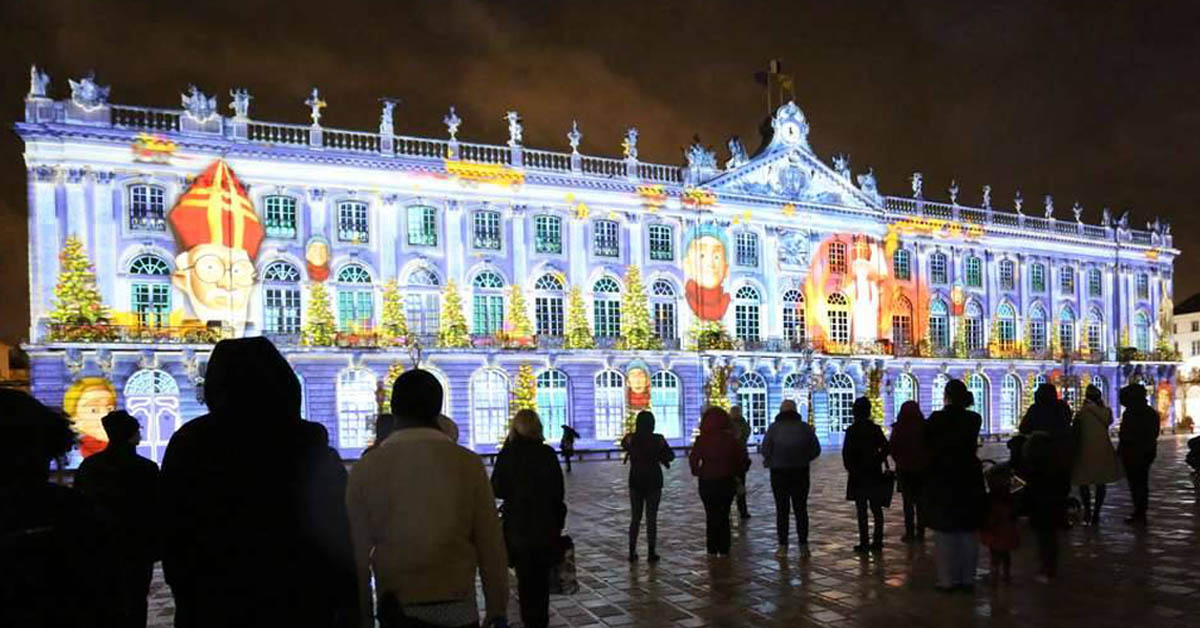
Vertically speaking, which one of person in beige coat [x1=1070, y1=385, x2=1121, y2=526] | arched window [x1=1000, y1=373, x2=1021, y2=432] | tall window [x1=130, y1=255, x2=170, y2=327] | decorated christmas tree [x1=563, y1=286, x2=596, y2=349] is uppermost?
tall window [x1=130, y1=255, x2=170, y2=327]

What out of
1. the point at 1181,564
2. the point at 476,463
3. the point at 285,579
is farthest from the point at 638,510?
the point at 285,579

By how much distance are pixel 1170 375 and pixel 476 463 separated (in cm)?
6083

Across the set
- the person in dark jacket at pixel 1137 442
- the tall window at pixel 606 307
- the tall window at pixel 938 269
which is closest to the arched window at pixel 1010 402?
the tall window at pixel 938 269

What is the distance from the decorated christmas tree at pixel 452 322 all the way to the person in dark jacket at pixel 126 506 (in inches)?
1091

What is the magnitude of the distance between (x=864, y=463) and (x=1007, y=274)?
4272 centimetres

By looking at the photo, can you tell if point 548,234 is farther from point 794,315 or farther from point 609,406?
point 794,315

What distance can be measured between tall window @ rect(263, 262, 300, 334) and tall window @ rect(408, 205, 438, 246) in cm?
466

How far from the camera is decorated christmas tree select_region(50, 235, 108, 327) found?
29.0 meters

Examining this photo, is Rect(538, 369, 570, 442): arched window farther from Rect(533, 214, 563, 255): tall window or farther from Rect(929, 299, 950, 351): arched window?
Rect(929, 299, 950, 351): arched window

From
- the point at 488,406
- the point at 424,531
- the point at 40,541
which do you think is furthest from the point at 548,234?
the point at 40,541

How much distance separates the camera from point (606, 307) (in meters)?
37.9

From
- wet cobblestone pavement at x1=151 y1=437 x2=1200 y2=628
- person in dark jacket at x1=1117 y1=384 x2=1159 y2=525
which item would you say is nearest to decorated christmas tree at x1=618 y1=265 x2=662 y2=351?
wet cobblestone pavement at x1=151 y1=437 x2=1200 y2=628

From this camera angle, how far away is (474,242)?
3550 centimetres

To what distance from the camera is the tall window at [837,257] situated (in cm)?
4250
